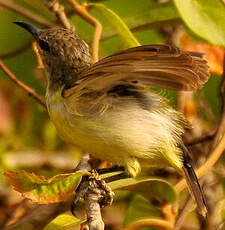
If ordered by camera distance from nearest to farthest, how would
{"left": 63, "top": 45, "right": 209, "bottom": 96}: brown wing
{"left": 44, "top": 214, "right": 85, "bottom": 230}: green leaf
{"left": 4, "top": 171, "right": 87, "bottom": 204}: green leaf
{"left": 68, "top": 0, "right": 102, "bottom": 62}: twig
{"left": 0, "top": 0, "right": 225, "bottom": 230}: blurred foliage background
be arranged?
{"left": 63, "top": 45, "right": 209, "bottom": 96}: brown wing
{"left": 4, "top": 171, "right": 87, "bottom": 204}: green leaf
{"left": 44, "top": 214, "right": 85, "bottom": 230}: green leaf
{"left": 68, "top": 0, "right": 102, "bottom": 62}: twig
{"left": 0, "top": 0, "right": 225, "bottom": 230}: blurred foliage background

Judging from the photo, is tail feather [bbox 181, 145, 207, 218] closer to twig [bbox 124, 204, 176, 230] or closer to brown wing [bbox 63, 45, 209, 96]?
twig [bbox 124, 204, 176, 230]

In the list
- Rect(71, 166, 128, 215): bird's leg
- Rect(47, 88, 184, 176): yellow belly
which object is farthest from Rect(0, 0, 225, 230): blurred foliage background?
Rect(71, 166, 128, 215): bird's leg

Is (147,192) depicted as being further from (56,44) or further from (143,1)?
(143,1)

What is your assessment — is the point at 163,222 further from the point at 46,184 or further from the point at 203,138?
the point at 203,138

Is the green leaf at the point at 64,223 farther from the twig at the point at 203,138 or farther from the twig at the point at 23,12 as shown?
the twig at the point at 23,12

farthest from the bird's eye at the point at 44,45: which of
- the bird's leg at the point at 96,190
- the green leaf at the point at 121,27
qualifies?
the bird's leg at the point at 96,190

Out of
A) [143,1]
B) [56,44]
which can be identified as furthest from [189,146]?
[56,44]

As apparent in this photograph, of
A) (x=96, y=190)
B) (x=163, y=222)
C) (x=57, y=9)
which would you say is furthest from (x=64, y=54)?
(x=163, y=222)
